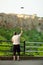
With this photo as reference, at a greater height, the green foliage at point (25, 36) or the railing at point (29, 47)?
the green foliage at point (25, 36)

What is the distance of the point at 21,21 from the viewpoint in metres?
9.05

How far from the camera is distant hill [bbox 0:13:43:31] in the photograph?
8984mm

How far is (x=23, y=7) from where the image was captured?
8891 mm

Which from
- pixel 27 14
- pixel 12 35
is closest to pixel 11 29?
pixel 12 35

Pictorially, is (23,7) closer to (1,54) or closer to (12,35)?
(12,35)

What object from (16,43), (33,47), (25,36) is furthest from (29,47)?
(16,43)

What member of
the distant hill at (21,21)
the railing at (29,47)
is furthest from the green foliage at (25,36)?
the distant hill at (21,21)

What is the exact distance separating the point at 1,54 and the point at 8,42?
1.77ft

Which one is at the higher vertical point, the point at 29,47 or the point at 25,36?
the point at 25,36

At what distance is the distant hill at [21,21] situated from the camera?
8984 millimetres

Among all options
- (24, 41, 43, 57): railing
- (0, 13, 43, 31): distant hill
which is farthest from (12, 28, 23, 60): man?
(0, 13, 43, 31): distant hill

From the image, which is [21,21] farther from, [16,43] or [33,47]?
[16,43]

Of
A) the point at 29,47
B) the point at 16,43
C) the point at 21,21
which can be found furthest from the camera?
the point at 21,21

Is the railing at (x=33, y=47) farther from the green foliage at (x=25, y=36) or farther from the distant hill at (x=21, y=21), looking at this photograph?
the distant hill at (x=21, y=21)
